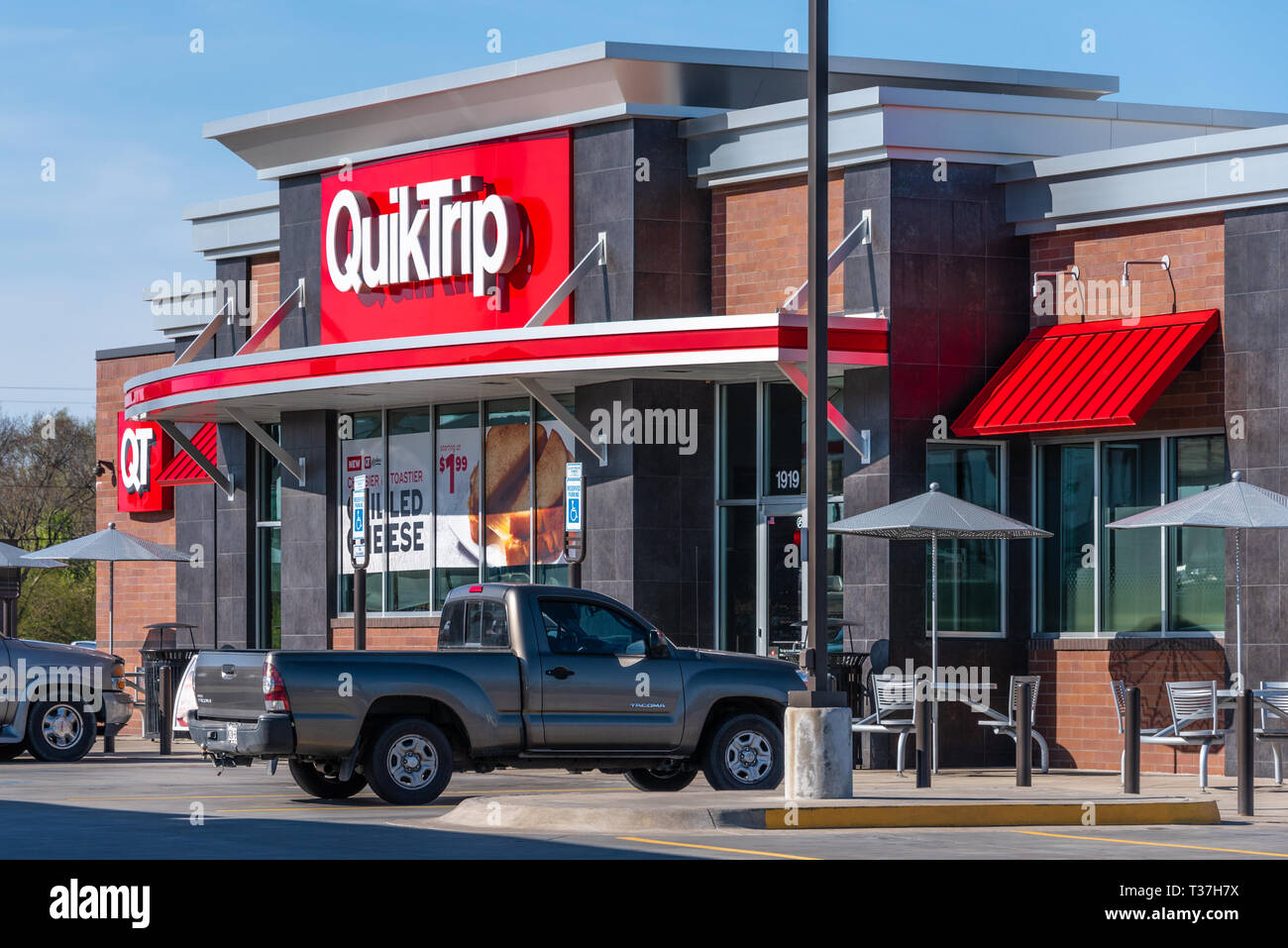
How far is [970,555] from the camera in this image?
2278 centimetres

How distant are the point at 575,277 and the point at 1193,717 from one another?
9.07 meters

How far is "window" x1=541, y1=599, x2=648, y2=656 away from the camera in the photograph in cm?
1686

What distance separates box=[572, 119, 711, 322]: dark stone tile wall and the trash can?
298 inches

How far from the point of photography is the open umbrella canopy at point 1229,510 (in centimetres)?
1859

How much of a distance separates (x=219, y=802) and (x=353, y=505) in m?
8.30

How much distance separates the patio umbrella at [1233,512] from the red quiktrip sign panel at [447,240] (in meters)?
8.23

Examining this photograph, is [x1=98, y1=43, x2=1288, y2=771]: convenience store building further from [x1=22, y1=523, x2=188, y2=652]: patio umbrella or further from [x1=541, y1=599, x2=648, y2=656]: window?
[x1=541, y1=599, x2=648, y2=656]: window

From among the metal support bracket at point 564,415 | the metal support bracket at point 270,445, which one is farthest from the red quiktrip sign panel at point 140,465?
the metal support bracket at point 564,415

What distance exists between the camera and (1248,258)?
20.9m

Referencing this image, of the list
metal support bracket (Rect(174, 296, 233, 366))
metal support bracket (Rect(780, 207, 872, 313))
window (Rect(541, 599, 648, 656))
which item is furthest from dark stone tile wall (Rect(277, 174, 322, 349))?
window (Rect(541, 599, 648, 656))

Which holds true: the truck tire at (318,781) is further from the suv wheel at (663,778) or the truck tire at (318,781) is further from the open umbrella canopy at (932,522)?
the open umbrella canopy at (932,522)

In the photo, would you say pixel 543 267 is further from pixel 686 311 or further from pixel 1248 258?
pixel 1248 258

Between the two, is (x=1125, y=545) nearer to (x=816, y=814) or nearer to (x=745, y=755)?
(x=745, y=755)
